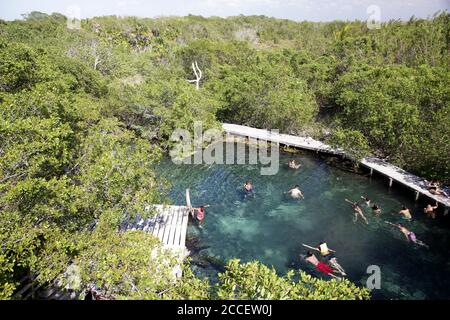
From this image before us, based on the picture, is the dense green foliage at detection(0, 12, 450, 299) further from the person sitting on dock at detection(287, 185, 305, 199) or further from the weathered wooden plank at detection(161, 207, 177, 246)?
the person sitting on dock at detection(287, 185, 305, 199)

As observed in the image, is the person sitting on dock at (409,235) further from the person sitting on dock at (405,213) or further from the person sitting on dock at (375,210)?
the person sitting on dock at (375,210)

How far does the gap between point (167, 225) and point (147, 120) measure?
15939 mm

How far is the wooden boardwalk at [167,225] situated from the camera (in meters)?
18.8

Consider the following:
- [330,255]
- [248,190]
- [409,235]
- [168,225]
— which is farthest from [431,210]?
[168,225]

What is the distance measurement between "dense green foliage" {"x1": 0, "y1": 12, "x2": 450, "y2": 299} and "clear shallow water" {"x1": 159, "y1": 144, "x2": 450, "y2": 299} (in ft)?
9.37

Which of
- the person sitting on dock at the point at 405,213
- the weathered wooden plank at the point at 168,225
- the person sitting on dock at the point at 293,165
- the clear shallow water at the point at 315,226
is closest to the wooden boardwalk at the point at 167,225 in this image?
the weathered wooden plank at the point at 168,225

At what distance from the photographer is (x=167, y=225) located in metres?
20.0

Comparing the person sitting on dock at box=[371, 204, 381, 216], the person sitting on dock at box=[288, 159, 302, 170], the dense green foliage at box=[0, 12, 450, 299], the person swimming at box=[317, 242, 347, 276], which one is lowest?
the person swimming at box=[317, 242, 347, 276]

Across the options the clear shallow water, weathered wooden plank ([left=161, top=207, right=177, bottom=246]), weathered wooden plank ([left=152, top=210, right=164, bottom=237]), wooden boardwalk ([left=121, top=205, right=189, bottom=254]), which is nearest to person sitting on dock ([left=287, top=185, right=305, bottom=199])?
the clear shallow water

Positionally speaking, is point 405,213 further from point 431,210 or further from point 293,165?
point 293,165

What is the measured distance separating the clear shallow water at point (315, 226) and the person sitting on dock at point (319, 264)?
33 centimetres

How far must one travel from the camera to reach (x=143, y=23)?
7856 centimetres

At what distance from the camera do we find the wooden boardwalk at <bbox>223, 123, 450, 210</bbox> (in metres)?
24.4
